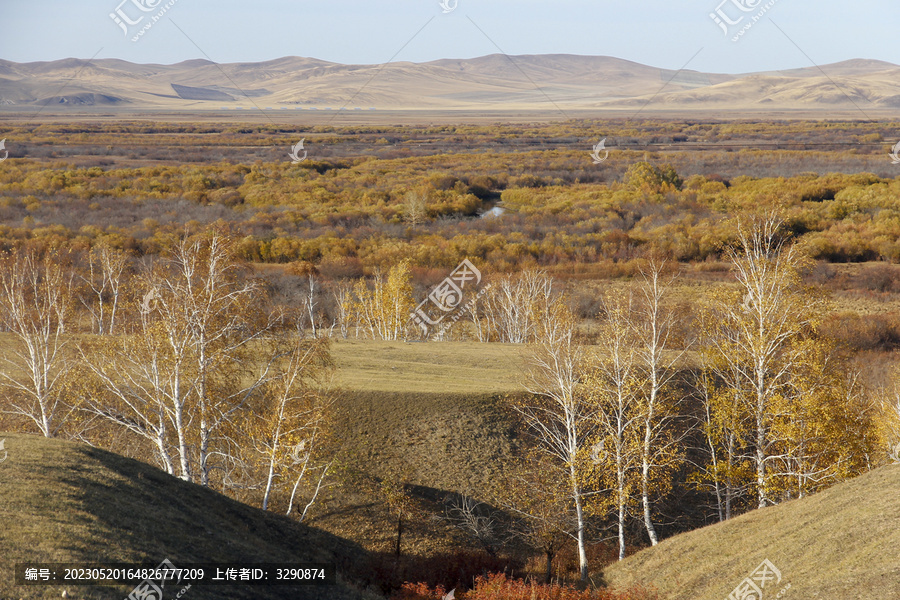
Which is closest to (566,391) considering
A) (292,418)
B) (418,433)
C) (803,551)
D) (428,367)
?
(418,433)

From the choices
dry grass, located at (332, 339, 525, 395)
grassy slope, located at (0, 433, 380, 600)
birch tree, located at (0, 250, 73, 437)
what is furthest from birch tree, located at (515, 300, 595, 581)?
birch tree, located at (0, 250, 73, 437)

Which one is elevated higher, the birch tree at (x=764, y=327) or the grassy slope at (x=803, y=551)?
the birch tree at (x=764, y=327)

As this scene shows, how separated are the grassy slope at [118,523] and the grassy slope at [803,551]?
771 centimetres

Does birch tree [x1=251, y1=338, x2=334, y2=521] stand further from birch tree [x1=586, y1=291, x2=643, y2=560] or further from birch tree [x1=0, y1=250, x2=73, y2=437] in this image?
birch tree [x1=586, y1=291, x2=643, y2=560]

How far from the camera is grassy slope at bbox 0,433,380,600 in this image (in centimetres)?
1141

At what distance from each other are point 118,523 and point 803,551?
1393 cm

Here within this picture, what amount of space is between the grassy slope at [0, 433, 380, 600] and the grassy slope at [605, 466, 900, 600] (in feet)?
25.3

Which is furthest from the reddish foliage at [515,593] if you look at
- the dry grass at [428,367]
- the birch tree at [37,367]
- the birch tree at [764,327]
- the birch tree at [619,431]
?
the birch tree at [37,367]

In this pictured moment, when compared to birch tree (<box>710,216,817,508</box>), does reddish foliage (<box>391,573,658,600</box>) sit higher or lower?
lower

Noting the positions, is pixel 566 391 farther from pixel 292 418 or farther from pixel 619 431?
pixel 292 418

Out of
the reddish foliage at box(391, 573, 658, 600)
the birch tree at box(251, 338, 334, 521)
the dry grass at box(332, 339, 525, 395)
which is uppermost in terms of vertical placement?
the birch tree at box(251, 338, 334, 521)

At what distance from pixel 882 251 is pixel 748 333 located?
5433 cm

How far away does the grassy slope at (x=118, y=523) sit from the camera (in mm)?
11406

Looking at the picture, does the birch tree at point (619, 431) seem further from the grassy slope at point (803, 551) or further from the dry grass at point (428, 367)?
the dry grass at point (428, 367)
